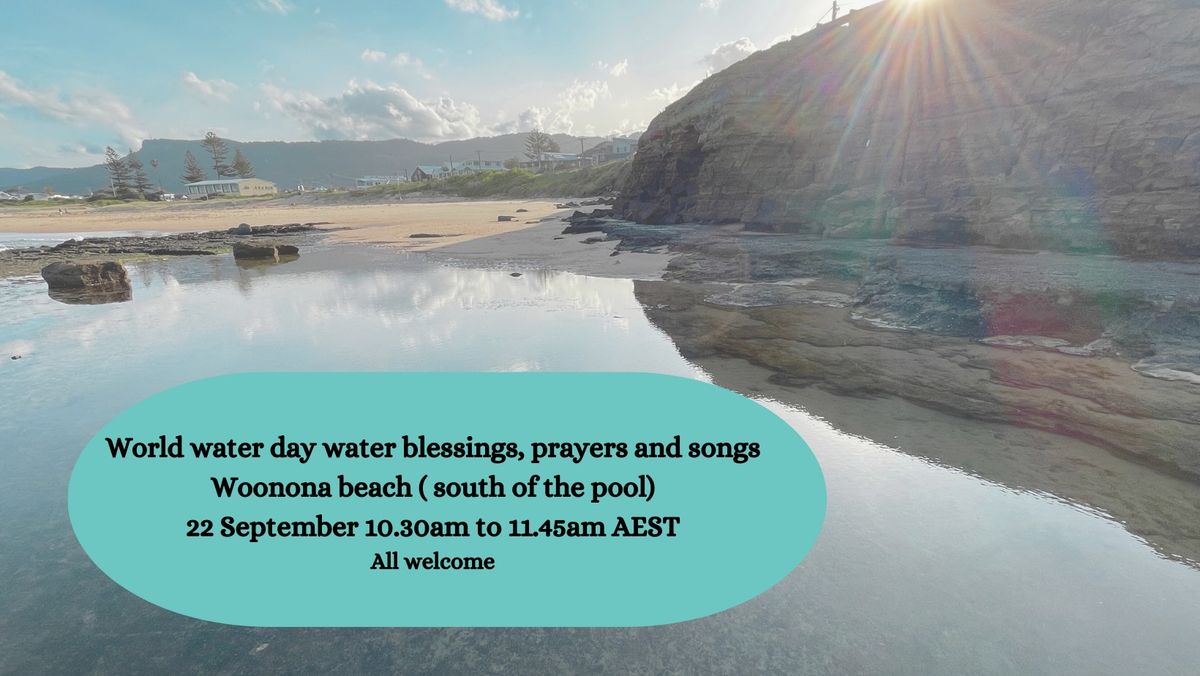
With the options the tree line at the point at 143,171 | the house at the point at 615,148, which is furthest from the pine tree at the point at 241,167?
the house at the point at 615,148

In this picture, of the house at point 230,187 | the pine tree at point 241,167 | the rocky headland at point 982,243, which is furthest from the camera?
the pine tree at point 241,167

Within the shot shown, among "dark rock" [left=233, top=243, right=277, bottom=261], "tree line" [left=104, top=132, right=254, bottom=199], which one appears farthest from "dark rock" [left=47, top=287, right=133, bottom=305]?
"tree line" [left=104, top=132, right=254, bottom=199]

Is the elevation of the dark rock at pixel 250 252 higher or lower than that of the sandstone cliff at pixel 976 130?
lower

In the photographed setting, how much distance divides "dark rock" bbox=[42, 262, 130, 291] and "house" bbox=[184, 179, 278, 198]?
4181 inches

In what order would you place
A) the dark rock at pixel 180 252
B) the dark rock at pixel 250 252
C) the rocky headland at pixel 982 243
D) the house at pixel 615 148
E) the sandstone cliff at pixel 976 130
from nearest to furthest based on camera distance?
the rocky headland at pixel 982 243 → the sandstone cliff at pixel 976 130 → the dark rock at pixel 250 252 → the dark rock at pixel 180 252 → the house at pixel 615 148

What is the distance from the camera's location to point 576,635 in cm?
333

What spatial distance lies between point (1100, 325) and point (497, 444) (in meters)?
9.86

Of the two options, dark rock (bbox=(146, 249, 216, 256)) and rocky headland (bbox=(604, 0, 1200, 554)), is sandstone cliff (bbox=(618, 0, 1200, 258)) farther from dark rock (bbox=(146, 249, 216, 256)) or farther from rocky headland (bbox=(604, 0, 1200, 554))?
dark rock (bbox=(146, 249, 216, 256))

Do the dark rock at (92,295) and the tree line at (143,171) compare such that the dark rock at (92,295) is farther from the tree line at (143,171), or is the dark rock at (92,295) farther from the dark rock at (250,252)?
the tree line at (143,171)

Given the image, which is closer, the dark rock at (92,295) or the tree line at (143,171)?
the dark rock at (92,295)

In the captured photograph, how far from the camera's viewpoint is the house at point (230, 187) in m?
107

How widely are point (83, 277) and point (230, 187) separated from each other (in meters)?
117

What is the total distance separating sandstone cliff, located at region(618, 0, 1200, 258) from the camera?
11.8 metres

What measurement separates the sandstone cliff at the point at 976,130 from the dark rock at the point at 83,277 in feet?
72.4
